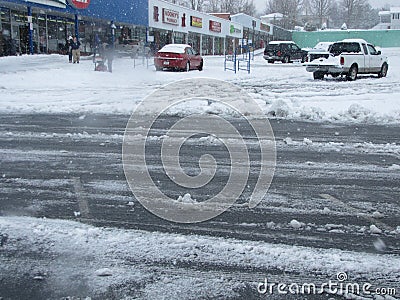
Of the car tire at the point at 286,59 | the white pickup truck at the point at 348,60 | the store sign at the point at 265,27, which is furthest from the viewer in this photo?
the store sign at the point at 265,27

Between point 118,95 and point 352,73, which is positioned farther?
point 352,73

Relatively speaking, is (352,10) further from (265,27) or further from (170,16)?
(170,16)

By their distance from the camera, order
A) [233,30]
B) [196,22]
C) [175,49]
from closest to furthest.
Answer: [175,49]
[196,22]
[233,30]

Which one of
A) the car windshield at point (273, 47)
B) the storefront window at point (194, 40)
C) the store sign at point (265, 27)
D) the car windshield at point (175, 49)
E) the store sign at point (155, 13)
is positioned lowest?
the car windshield at point (175, 49)

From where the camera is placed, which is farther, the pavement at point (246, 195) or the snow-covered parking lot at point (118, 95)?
the snow-covered parking lot at point (118, 95)

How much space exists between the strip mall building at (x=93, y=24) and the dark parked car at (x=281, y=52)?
4317 mm

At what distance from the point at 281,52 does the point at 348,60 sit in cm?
1934

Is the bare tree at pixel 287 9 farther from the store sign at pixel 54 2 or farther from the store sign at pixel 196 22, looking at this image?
the store sign at pixel 54 2

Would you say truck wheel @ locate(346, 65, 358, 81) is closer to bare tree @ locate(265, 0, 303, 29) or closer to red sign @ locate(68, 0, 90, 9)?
red sign @ locate(68, 0, 90, 9)

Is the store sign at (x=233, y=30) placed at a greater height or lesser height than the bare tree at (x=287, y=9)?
lesser

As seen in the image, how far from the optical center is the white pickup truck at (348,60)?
2125 cm

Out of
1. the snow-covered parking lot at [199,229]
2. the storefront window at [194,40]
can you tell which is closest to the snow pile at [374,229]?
the snow-covered parking lot at [199,229]

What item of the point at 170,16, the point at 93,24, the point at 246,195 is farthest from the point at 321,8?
the point at 246,195

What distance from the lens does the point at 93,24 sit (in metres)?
35.5
